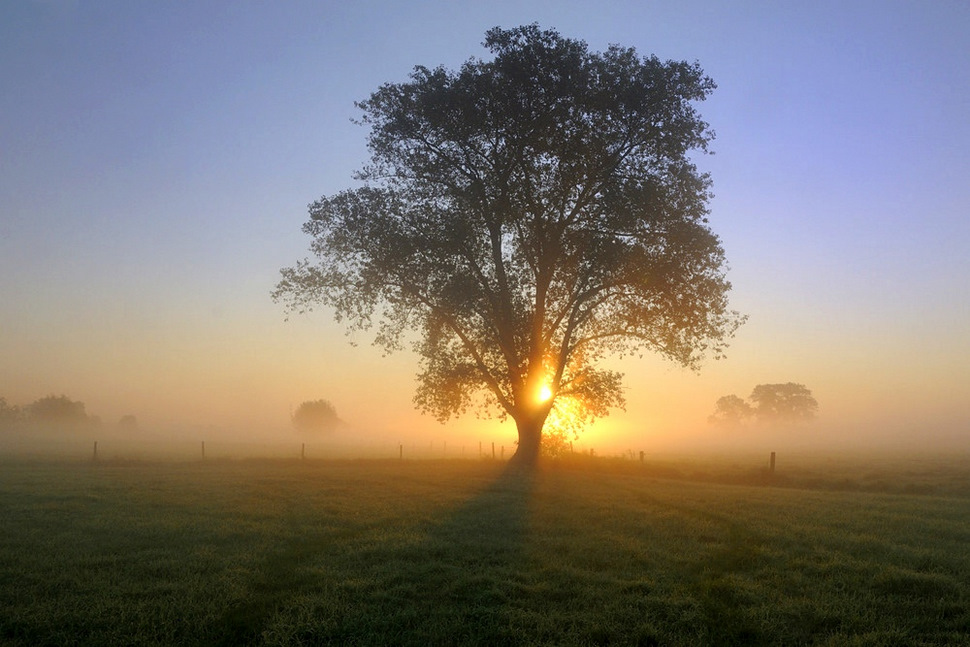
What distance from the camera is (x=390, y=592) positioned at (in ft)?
35.2

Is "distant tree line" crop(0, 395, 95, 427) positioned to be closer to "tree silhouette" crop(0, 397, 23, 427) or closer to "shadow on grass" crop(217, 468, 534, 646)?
"tree silhouette" crop(0, 397, 23, 427)

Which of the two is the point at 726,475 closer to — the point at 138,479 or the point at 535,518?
the point at 535,518

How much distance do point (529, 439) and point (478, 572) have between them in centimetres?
2497

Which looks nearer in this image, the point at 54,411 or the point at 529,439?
the point at 529,439

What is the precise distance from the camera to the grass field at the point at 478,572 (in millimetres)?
9250

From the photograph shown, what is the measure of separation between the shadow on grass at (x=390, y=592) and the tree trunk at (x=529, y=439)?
2054 cm

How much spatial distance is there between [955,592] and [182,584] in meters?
13.0

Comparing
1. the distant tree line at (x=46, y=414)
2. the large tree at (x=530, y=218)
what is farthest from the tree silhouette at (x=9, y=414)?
the large tree at (x=530, y=218)

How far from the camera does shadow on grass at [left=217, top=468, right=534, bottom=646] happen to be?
29.9 ft

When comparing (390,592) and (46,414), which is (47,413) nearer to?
(46,414)

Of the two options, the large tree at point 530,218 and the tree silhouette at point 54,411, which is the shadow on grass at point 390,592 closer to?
the large tree at point 530,218

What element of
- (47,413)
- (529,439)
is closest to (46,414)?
(47,413)

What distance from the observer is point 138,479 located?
101 ft

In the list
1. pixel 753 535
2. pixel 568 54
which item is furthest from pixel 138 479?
pixel 568 54
